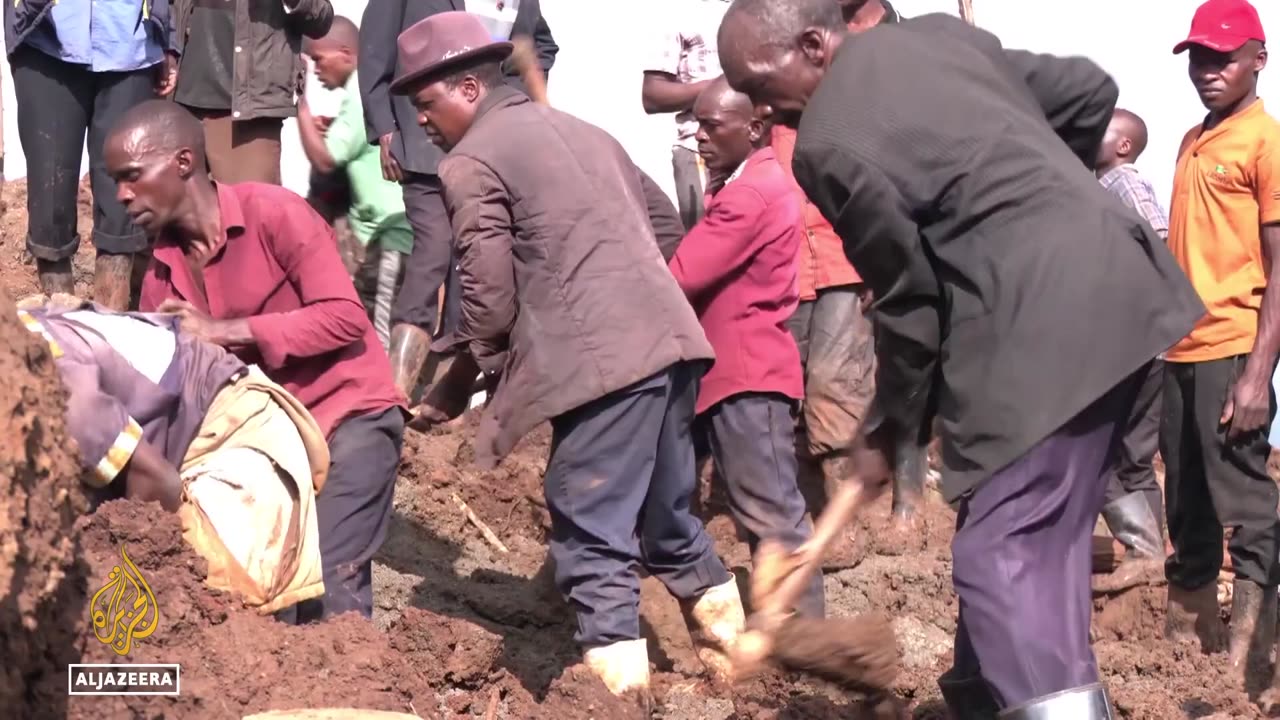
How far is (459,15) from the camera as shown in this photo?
17.0ft

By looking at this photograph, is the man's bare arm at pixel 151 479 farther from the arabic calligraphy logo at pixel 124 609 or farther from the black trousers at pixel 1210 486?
the black trousers at pixel 1210 486

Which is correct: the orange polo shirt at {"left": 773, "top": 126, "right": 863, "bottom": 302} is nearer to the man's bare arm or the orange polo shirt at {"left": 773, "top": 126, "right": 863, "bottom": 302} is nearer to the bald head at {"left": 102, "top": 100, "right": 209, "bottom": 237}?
the bald head at {"left": 102, "top": 100, "right": 209, "bottom": 237}

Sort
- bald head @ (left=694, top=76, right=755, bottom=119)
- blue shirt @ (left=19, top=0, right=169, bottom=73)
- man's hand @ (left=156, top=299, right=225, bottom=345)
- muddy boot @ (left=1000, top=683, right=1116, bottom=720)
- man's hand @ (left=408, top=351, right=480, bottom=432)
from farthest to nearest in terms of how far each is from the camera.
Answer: blue shirt @ (left=19, top=0, right=169, bottom=73), bald head @ (left=694, top=76, right=755, bottom=119), man's hand @ (left=408, top=351, right=480, bottom=432), man's hand @ (left=156, top=299, right=225, bottom=345), muddy boot @ (left=1000, top=683, right=1116, bottom=720)

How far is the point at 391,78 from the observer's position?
702 centimetres

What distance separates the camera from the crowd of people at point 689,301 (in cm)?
345

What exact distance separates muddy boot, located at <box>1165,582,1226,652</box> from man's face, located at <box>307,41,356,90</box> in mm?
4433

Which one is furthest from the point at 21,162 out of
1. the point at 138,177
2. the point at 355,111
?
the point at 138,177

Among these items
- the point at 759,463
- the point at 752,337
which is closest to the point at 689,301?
the point at 752,337

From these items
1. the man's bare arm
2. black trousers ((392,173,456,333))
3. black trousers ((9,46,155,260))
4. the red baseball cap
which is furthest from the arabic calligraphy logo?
the red baseball cap

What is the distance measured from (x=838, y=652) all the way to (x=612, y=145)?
1.86 metres

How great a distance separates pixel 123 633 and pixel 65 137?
3651mm

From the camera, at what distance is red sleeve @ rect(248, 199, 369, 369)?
477 cm

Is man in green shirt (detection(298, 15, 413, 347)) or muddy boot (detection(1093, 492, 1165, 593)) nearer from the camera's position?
muddy boot (detection(1093, 492, 1165, 593))

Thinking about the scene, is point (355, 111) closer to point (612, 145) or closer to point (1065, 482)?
point (612, 145)
